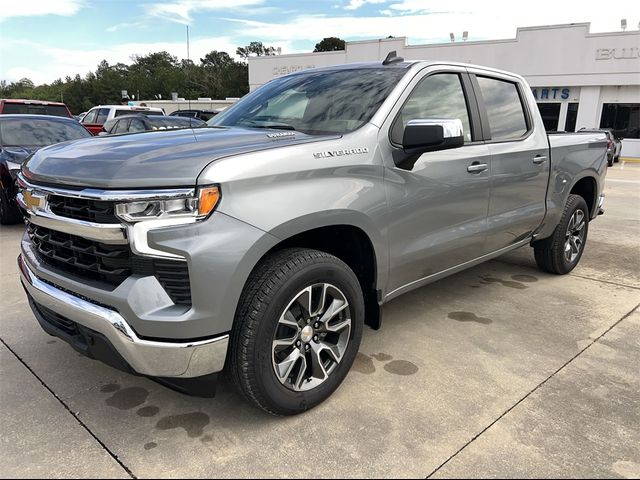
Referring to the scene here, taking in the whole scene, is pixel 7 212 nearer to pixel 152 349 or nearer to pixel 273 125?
pixel 273 125

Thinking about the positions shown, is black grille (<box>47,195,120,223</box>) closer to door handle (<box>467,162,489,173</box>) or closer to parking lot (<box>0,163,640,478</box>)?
parking lot (<box>0,163,640,478</box>)

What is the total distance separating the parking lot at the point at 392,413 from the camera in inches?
90.8

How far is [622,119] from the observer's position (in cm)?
2536

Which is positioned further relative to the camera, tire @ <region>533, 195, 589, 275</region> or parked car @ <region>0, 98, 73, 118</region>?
parked car @ <region>0, 98, 73, 118</region>

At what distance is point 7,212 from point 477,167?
6556 mm

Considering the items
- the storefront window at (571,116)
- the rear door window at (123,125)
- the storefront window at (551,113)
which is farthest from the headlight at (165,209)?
the storefront window at (551,113)

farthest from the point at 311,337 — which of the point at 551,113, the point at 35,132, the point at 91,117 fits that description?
the point at 551,113

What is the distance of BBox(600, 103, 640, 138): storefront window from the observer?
25.0 m

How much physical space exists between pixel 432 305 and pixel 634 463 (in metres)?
2.11

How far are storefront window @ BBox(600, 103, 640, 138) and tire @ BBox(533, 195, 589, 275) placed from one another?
77.2ft

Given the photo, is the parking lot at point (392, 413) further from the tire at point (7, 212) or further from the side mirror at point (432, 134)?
the tire at point (7, 212)

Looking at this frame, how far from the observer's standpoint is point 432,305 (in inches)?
171

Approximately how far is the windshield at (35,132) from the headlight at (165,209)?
6439 millimetres

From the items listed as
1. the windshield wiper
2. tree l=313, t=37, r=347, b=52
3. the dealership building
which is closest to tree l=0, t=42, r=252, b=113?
tree l=313, t=37, r=347, b=52
